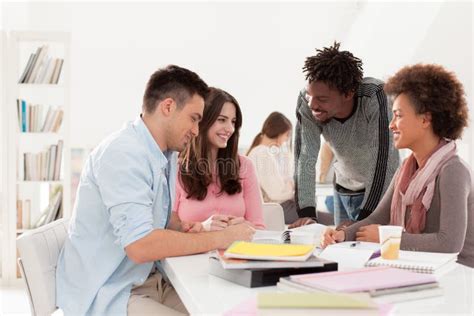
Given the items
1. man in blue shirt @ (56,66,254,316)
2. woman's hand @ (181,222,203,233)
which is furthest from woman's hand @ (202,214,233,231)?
man in blue shirt @ (56,66,254,316)

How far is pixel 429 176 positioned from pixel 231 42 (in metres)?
4.37

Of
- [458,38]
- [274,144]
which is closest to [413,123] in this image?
[274,144]

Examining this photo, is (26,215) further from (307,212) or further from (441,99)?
(441,99)

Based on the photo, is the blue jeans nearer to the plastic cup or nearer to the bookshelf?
the plastic cup

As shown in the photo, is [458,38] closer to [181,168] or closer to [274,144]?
[274,144]

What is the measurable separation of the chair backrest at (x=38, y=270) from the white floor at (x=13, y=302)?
2157 millimetres

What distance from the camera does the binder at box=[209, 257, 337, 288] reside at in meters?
1.43

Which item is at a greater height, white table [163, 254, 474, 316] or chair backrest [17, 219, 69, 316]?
white table [163, 254, 474, 316]

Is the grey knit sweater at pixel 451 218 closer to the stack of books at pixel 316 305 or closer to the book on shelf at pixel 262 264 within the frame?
the book on shelf at pixel 262 264

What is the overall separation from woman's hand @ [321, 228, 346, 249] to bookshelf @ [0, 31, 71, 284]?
3.06 metres

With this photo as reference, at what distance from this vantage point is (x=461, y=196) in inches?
74.5

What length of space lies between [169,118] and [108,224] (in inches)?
15.6

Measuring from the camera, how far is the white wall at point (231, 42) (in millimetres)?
5832

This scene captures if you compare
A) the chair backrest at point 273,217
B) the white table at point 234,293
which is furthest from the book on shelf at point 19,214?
the white table at point 234,293
